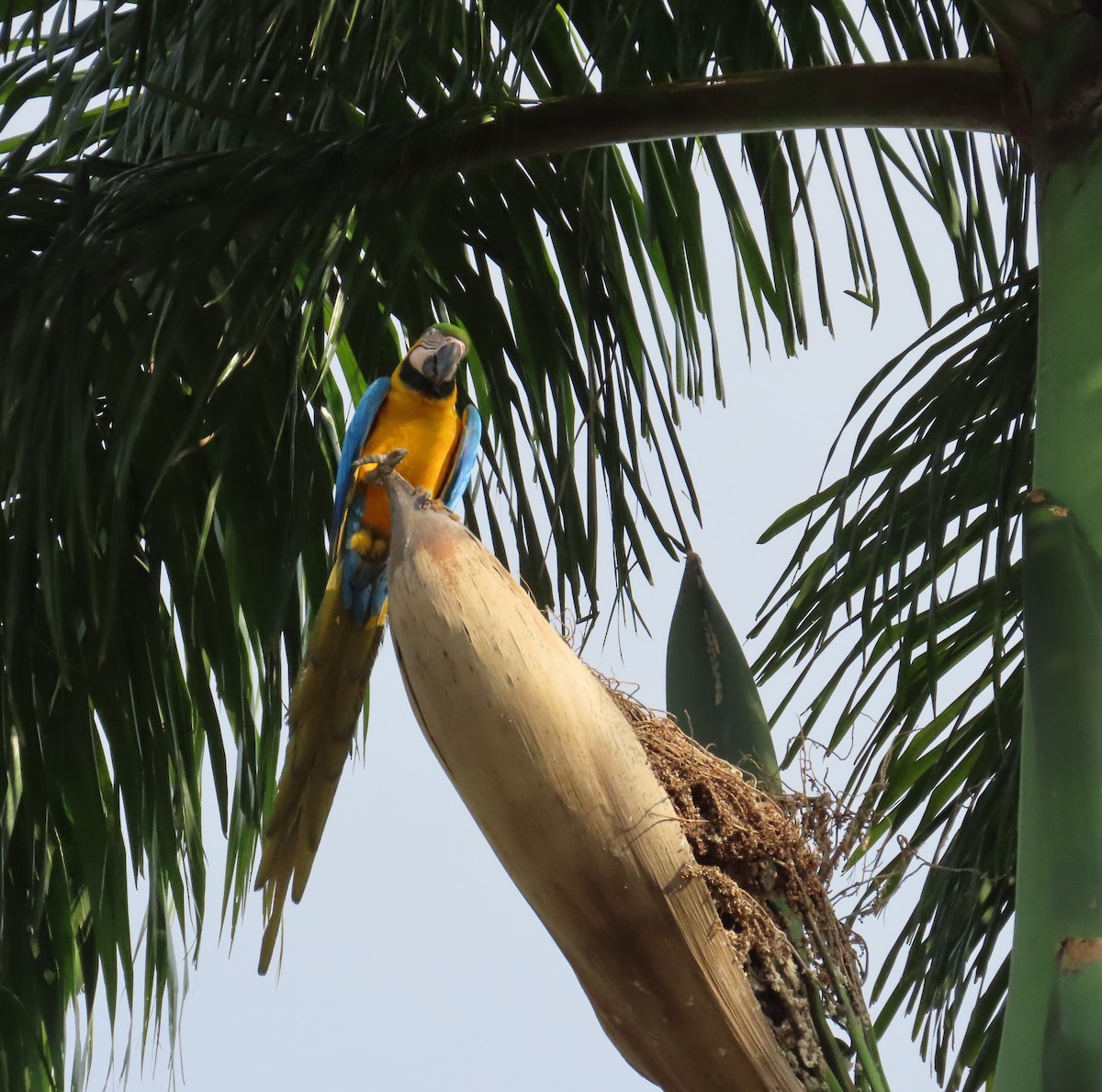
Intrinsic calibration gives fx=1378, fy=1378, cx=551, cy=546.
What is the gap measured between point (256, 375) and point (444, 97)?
606mm

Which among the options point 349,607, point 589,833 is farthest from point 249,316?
point 589,833

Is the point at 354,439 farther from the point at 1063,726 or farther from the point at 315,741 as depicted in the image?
the point at 1063,726

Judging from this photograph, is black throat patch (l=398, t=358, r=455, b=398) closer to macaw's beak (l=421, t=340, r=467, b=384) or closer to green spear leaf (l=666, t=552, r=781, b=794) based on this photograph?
macaw's beak (l=421, t=340, r=467, b=384)

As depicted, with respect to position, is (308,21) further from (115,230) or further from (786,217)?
(786,217)

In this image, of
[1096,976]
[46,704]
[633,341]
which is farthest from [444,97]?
[1096,976]

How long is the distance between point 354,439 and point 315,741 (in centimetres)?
62

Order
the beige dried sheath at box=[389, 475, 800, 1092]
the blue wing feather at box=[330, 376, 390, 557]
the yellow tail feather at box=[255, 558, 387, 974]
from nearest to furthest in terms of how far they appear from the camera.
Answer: the beige dried sheath at box=[389, 475, 800, 1092] → the yellow tail feather at box=[255, 558, 387, 974] → the blue wing feather at box=[330, 376, 390, 557]

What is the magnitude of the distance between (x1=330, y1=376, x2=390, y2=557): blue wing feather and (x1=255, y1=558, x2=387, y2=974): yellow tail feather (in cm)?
18

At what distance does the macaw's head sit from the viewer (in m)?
2.12

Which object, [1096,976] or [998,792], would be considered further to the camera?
[998,792]

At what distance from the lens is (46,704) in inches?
70.4

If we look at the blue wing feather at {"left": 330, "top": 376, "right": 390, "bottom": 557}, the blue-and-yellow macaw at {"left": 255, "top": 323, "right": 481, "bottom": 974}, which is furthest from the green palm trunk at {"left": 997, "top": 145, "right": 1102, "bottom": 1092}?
the blue wing feather at {"left": 330, "top": 376, "right": 390, "bottom": 557}

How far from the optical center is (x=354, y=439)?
2193 millimetres

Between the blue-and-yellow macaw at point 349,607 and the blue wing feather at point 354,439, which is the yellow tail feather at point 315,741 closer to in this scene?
the blue-and-yellow macaw at point 349,607
